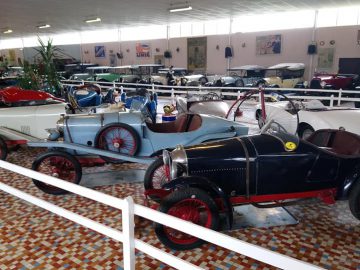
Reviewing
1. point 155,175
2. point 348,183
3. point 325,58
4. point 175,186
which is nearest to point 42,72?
A: point 155,175

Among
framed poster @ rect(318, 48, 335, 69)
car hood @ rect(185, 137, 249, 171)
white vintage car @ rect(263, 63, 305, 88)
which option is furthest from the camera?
framed poster @ rect(318, 48, 335, 69)

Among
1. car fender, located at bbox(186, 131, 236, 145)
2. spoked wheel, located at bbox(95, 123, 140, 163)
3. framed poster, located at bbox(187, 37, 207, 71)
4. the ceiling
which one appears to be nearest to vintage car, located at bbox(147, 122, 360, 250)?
car fender, located at bbox(186, 131, 236, 145)

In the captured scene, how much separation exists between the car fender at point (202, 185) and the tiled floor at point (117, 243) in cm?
42

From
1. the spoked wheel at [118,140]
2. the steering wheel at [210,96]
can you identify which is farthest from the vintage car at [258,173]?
the steering wheel at [210,96]

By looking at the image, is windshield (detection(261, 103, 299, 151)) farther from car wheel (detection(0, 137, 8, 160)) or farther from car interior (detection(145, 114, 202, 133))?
car wheel (detection(0, 137, 8, 160))

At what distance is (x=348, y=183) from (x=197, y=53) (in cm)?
2246

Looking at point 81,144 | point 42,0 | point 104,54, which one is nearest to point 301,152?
point 81,144

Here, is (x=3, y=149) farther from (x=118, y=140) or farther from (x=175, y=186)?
(x=175, y=186)

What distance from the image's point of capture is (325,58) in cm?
1914

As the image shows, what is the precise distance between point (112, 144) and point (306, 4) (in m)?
13.8

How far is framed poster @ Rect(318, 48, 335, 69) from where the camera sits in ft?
62.2

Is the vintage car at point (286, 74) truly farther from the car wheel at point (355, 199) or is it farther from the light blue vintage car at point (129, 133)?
the car wheel at point (355, 199)

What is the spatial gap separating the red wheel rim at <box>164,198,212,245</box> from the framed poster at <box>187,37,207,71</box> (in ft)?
73.2

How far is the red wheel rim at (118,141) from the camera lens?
4.90m
